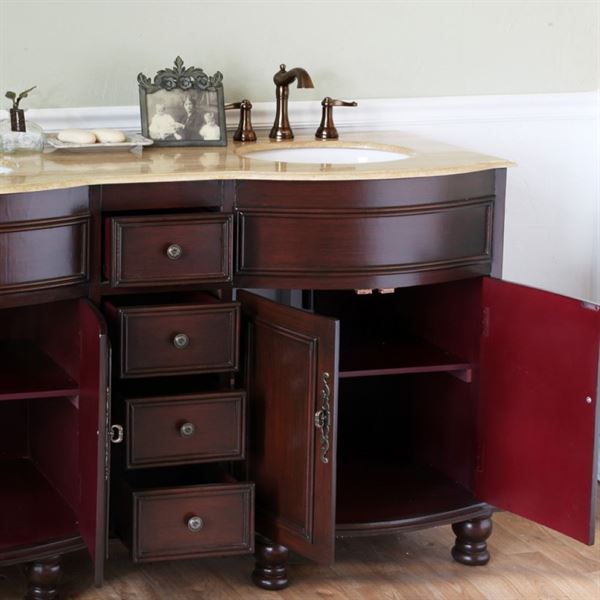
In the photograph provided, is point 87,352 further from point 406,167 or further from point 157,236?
point 406,167

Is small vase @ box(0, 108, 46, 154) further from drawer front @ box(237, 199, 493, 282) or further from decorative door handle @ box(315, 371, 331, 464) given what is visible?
decorative door handle @ box(315, 371, 331, 464)

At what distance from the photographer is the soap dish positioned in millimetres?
2352

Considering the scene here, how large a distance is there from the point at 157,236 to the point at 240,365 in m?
0.32

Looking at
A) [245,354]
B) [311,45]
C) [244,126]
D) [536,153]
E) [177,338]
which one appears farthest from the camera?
[536,153]

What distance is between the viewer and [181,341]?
7.22 feet

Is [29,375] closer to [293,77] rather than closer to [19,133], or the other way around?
[19,133]

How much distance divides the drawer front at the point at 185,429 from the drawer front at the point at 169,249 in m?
0.22

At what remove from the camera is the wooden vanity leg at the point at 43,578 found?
2254mm

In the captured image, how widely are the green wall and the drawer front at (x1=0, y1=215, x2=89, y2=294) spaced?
54 cm

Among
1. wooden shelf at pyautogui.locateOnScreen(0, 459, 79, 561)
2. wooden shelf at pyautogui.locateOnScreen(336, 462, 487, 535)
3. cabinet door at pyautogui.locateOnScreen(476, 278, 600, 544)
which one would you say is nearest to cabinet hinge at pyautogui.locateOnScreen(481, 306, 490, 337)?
cabinet door at pyautogui.locateOnScreen(476, 278, 600, 544)

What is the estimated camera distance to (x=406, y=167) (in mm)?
2258

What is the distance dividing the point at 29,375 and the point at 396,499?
76 cm

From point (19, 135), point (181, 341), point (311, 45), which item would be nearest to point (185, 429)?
point (181, 341)

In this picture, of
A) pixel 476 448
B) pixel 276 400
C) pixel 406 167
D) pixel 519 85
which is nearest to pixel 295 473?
pixel 276 400
